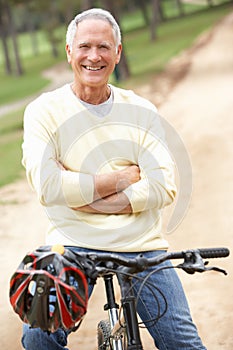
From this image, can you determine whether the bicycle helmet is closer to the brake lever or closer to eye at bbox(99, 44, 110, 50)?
the brake lever

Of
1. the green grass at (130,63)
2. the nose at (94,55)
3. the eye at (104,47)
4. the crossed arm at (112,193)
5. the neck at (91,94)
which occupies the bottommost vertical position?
the crossed arm at (112,193)

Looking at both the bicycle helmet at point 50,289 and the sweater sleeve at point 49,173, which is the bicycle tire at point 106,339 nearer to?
the bicycle helmet at point 50,289

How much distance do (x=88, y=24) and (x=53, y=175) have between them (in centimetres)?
68

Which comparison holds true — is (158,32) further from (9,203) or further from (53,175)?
(53,175)

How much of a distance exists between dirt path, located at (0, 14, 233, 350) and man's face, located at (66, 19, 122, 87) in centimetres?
241

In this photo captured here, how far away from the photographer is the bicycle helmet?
2.81 metres

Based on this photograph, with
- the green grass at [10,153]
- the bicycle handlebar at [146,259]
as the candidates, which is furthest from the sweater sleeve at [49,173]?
the green grass at [10,153]

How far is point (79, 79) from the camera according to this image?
3662mm

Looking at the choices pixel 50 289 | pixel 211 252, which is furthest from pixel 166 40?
pixel 50 289

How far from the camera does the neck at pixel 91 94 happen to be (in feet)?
12.1

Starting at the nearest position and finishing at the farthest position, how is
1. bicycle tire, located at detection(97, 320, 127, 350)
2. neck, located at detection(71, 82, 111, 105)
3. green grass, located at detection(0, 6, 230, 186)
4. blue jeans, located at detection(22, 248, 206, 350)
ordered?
1. bicycle tire, located at detection(97, 320, 127, 350)
2. blue jeans, located at detection(22, 248, 206, 350)
3. neck, located at detection(71, 82, 111, 105)
4. green grass, located at detection(0, 6, 230, 186)

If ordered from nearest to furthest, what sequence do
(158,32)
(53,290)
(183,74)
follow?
(53,290)
(183,74)
(158,32)

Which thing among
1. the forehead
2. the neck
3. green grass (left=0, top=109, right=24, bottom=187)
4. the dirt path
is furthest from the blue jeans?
green grass (left=0, top=109, right=24, bottom=187)

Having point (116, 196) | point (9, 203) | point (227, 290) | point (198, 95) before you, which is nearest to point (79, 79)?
point (116, 196)
